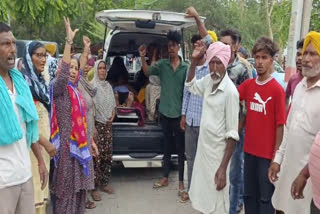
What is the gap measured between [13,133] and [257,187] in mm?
2284

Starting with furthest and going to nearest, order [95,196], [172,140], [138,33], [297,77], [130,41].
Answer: [130,41] < [138,33] < [172,140] < [95,196] < [297,77]

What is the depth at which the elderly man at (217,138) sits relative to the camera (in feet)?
10.5

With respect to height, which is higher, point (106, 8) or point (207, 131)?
point (106, 8)

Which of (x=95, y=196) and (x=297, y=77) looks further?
(x=95, y=196)

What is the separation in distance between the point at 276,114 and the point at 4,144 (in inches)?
88.6

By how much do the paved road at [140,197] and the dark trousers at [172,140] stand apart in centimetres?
34

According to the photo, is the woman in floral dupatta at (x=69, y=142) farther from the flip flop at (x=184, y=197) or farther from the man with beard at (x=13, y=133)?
the flip flop at (x=184, y=197)

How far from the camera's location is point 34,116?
2.72 meters

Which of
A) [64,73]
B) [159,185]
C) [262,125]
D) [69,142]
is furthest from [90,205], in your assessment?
[262,125]

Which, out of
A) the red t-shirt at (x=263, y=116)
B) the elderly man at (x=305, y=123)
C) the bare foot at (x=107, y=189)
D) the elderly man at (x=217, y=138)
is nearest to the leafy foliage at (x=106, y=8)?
the bare foot at (x=107, y=189)

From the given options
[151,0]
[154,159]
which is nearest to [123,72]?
[154,159]

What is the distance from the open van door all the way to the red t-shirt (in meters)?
1.59

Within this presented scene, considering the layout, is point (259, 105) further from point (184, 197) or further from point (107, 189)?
point (107, 189)

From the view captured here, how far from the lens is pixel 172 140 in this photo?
5.44m
